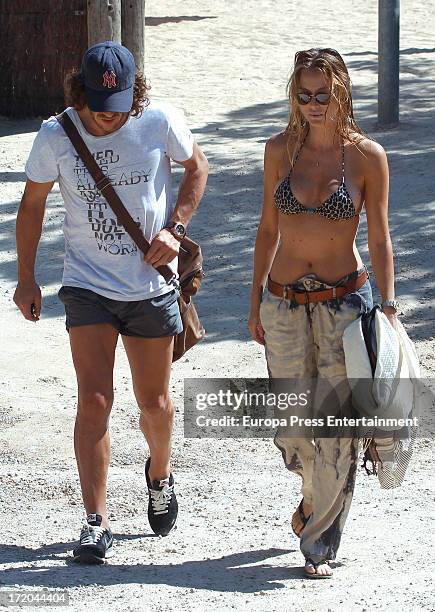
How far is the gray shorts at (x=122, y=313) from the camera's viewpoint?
14.2 ft

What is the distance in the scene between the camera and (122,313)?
4348 mm

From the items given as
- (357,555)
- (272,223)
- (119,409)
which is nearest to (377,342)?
(272,223)

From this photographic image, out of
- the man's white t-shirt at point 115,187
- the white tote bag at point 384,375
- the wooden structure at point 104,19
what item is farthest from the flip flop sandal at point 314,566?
the wooden structure at point 104,19

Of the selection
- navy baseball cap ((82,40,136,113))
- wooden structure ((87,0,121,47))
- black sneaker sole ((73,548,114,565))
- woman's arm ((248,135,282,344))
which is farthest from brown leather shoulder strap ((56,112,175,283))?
wooden structure ((87,0,121,47))

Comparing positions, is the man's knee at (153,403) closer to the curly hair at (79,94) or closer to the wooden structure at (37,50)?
the curly hair at (79,94)

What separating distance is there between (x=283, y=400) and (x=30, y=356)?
2.92m

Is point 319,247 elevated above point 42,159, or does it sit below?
below

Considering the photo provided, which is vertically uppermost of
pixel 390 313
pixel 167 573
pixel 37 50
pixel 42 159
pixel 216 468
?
pixel 42 159

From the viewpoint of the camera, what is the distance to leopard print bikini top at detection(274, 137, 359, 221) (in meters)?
4.10

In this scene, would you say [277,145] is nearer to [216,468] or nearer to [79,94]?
[79,94]

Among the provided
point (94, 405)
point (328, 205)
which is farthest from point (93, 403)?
point (328, 205)

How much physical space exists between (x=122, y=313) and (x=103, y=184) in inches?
18.4

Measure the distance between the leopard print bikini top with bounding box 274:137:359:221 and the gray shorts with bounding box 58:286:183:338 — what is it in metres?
0.58

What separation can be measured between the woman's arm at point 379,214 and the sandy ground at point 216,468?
99 centimetres
